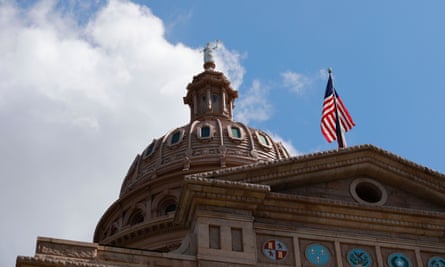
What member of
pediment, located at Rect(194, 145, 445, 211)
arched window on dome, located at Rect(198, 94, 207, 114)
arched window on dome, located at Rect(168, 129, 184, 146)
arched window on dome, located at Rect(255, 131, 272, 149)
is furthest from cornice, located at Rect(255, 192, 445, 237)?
arched window on dome, located at Rect(198, 94, 207, 114)

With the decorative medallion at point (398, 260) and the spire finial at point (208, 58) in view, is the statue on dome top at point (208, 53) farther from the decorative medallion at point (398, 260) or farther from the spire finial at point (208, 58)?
the decorative medallion at point (398, 260)

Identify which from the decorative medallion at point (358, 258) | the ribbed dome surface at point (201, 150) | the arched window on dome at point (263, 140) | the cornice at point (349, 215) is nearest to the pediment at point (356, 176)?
the cornice at point (349, 215)

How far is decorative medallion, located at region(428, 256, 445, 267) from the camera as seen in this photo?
24.3 meters

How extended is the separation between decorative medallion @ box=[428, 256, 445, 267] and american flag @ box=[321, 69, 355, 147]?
9.14 metres

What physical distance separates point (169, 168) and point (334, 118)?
2704cm

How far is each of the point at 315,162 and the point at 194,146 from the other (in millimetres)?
36133

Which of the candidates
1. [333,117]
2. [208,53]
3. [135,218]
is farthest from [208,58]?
[333,117]

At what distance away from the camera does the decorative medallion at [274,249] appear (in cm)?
2302

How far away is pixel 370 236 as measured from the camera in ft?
80.1

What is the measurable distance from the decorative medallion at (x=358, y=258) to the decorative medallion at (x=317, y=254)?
2.17ft

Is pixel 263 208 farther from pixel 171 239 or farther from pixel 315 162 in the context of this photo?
pixel 171 239

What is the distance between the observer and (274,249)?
2317 centimetres

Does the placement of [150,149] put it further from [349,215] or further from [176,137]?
[349,215]

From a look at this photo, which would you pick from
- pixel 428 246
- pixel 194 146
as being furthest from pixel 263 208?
pixel 194 146
